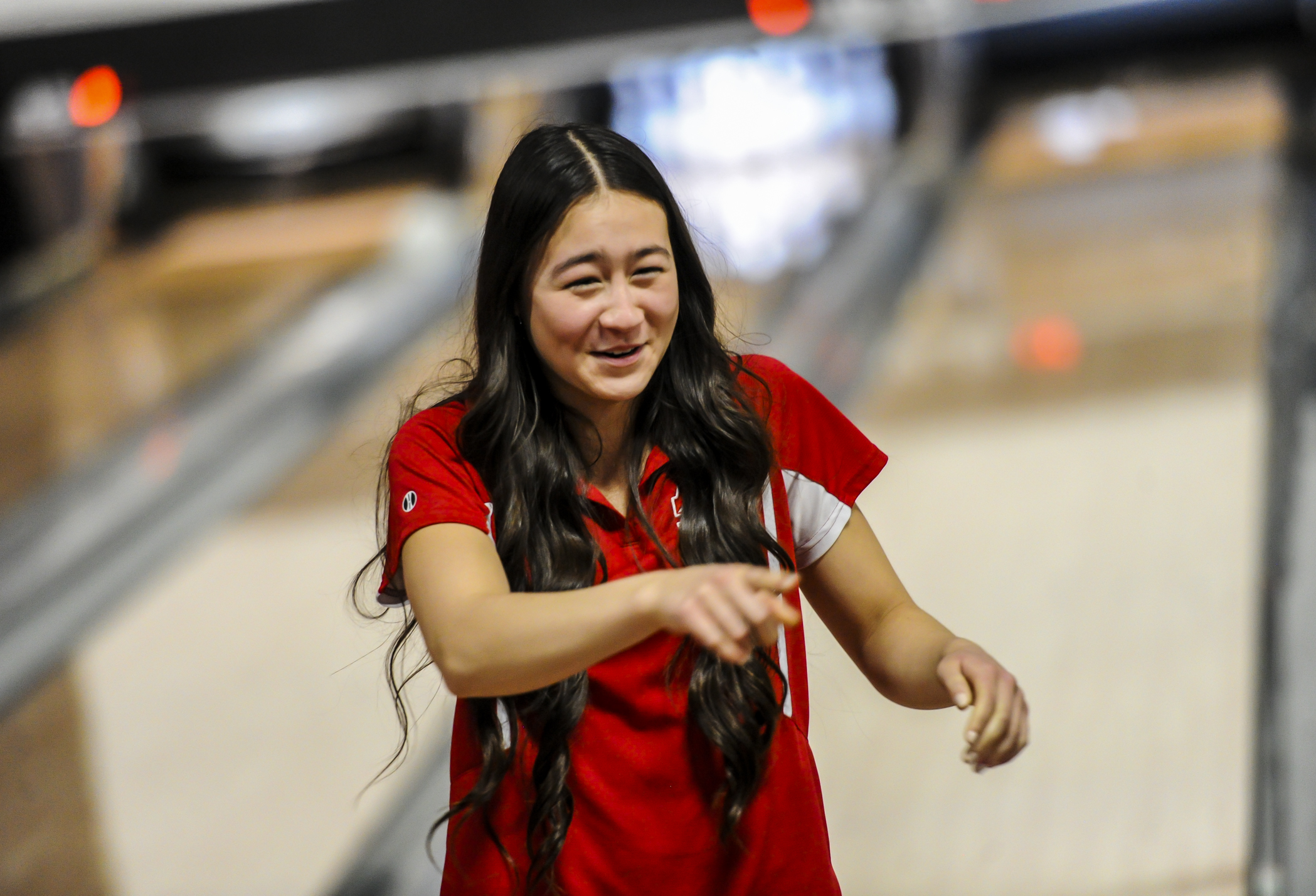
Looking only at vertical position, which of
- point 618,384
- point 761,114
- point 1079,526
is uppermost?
point 761,114

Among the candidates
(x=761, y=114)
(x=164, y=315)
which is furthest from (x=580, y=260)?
(x=761, y=114)

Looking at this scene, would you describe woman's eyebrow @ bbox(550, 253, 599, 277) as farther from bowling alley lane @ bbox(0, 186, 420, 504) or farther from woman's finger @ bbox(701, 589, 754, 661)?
bowling alley lane @ bbox(0, 186, 420, 504)

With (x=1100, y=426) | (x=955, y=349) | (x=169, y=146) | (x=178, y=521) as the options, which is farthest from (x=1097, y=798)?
(x=169, y=146)

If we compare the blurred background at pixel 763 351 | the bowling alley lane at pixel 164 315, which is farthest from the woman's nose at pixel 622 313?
the bowling alley lane at pixel 164 315

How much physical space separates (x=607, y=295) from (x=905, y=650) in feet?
0.88

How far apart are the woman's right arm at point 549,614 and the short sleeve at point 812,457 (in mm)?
151

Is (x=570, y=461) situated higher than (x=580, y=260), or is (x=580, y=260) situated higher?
(x=580, y=260)

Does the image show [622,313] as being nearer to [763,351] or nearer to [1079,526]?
[1079,526]

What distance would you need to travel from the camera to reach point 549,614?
64cm

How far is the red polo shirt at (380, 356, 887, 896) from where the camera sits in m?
0.71

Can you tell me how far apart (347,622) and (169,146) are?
2.99 meters

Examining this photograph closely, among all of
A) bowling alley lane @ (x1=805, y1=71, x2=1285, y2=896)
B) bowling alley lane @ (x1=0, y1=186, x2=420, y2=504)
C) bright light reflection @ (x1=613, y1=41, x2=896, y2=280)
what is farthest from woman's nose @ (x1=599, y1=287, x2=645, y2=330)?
bright light reflection @ (x1=613, y1=41, x2=896, y2=280)

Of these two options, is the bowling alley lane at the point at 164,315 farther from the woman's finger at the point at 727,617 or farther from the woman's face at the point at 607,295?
the woman's finger at the point at 727,617

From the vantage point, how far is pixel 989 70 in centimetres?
469
